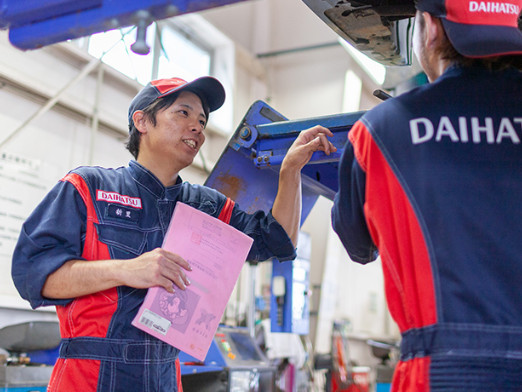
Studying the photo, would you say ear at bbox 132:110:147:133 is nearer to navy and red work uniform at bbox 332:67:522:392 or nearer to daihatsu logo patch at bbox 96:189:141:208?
daihatsu logo patch at bbox 96:189:141:208

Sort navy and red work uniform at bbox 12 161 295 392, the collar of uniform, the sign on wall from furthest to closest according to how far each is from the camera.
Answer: the sign on wall < the collar of uniform < navy and red work uniform at bbox 12 161 295 392

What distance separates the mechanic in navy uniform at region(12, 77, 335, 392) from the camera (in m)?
1.36

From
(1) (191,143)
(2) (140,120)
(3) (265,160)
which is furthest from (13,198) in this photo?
(3) (265,160)

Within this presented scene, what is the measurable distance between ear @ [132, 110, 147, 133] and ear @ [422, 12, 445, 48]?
3.21 ft

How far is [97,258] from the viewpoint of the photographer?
145cm

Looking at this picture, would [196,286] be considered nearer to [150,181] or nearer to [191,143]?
[150,181]

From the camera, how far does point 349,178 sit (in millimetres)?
1065

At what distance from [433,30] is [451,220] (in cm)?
38

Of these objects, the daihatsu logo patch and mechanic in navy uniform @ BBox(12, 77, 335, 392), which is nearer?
mechanic in navy uniform @ BBox(12, 77, 335, 392)

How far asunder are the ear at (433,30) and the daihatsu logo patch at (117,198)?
0.87 metres

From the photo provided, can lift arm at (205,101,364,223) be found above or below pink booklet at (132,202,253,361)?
above

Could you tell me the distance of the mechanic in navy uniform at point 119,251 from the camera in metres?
1.36

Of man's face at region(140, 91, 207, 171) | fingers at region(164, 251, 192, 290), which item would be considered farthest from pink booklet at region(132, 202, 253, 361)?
man's face at region(140, 91, 207, 171)

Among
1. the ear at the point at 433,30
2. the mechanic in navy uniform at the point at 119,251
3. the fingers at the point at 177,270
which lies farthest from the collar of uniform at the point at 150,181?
the ear at the point at 433,30
